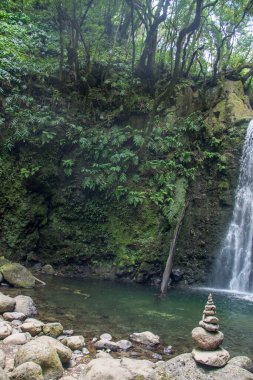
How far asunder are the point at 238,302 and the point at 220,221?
438cm

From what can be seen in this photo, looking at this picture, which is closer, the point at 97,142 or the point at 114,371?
the point at 114,371

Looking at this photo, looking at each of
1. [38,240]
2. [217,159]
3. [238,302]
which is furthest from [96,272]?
[217,159]

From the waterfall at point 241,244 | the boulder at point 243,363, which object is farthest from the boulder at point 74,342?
the waterfall at point 241,244

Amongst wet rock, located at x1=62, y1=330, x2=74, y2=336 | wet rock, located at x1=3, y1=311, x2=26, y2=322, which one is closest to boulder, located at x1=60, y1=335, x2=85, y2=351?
wet rock, located at x1=62, y1=330, x2=74, y2=336

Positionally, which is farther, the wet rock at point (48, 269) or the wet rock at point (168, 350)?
the wet rock at point (48, 269)

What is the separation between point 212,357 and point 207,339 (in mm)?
242

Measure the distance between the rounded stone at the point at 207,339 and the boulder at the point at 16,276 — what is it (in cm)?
690

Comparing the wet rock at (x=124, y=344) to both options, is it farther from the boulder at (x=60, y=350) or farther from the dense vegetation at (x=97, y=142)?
the dense vegetation at (x=97, y=142)

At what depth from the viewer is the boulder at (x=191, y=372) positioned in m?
4.64

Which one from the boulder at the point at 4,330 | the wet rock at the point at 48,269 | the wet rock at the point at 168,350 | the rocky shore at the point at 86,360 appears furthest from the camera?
the wet rock at the point at 48,269

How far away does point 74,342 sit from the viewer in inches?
250

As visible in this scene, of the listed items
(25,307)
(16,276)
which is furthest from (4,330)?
(16,276)

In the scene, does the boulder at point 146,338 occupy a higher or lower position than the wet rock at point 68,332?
higher

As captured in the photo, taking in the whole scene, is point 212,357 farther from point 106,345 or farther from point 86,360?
point 106,345
